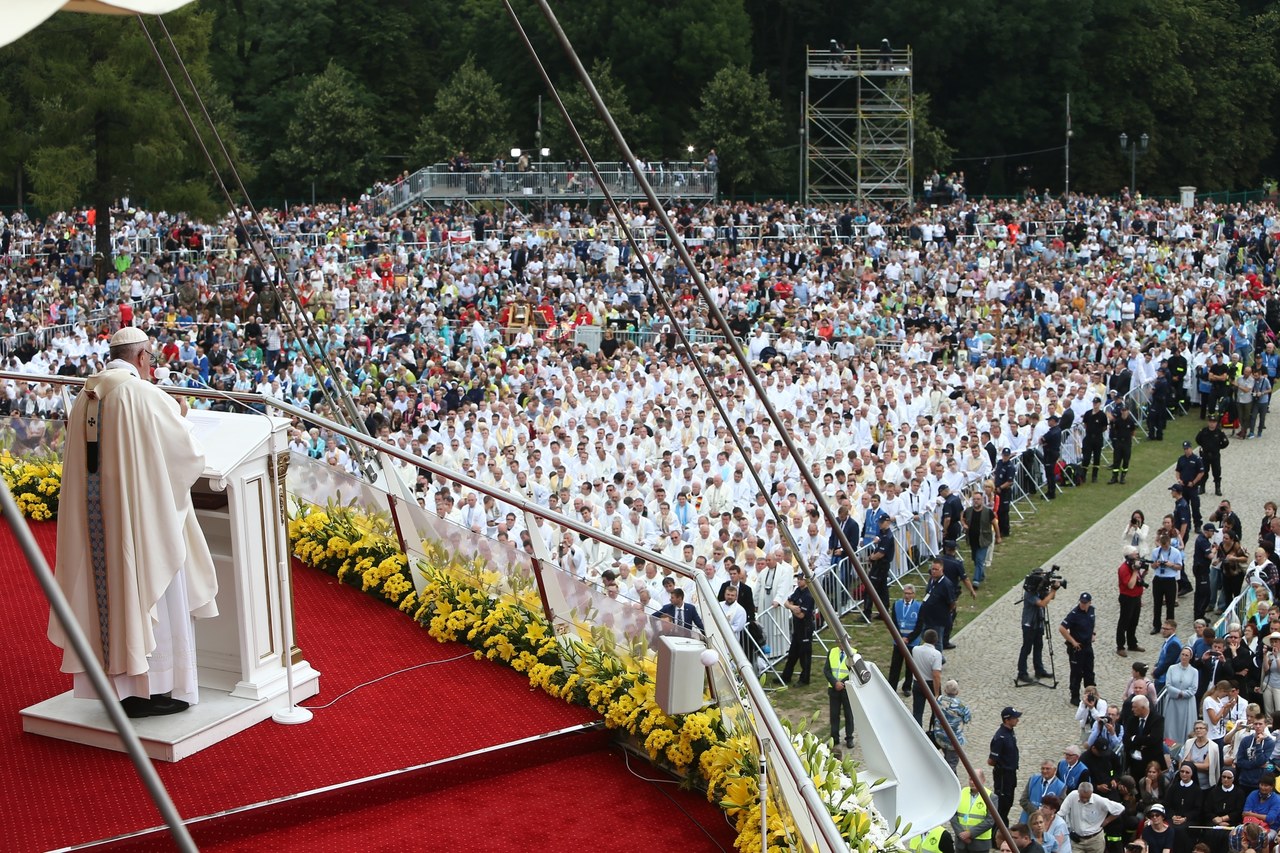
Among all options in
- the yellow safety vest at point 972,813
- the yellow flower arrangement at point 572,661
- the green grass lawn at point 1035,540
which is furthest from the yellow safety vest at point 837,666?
the yellow flower arrangement at point 572,661

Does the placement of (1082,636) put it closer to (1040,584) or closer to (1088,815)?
(1040,584)

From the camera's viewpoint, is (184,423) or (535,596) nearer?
(184,423)

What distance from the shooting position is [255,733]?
7059mm

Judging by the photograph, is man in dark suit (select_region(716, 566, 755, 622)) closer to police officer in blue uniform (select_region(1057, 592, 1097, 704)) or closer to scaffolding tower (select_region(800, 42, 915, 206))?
police officer in blue uniform (select_region(1057, 592, 1097, 704))

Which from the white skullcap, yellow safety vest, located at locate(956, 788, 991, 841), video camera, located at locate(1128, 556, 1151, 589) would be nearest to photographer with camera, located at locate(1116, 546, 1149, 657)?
video camera, located at locate(1128, 556, 1151, 589)

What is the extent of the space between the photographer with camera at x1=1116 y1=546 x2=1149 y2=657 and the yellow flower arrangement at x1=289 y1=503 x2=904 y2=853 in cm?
926

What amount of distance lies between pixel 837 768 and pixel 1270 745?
6851 mm

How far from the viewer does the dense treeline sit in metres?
51.8

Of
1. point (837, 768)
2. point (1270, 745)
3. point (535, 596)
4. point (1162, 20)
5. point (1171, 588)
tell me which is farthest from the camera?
point (1162, 20)

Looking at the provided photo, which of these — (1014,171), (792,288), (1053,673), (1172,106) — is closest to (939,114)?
(1014,171)

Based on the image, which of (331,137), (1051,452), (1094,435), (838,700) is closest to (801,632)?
(838,700)

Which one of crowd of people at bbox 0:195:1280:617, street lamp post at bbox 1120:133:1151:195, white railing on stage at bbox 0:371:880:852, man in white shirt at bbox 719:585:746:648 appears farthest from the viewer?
street lamp post at bbox 1120:133:1151:195

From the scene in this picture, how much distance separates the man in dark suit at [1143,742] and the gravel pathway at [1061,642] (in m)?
0.94

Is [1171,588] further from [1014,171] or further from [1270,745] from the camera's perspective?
[1014,171]
